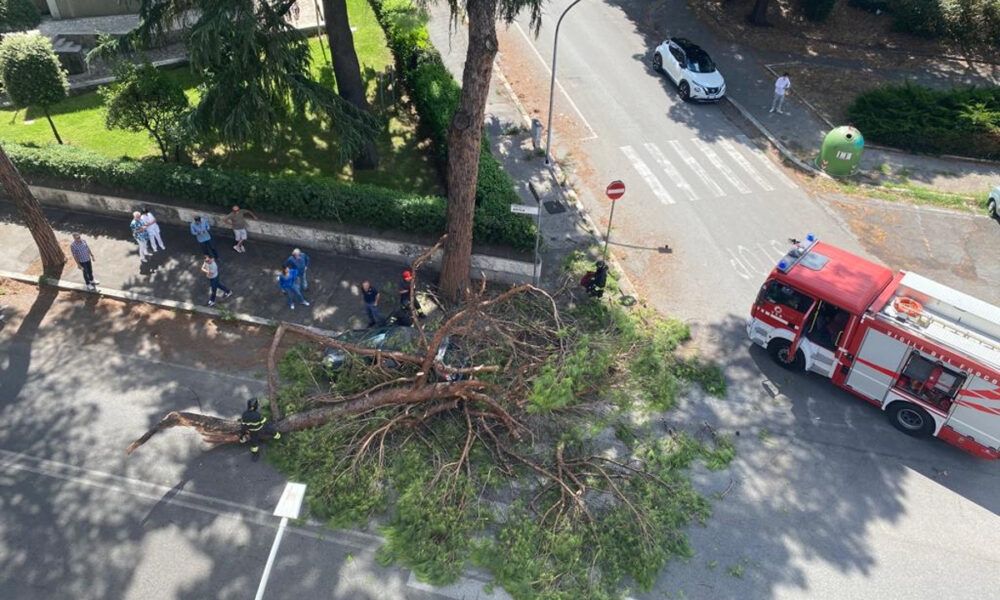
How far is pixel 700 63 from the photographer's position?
952 inches

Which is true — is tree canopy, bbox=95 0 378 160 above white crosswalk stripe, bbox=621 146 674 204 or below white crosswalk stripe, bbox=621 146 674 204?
above

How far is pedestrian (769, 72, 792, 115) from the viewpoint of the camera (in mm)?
22891

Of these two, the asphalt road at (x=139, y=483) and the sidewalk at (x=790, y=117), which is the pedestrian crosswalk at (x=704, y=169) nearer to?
the sidewalk at (x=790, y=117)

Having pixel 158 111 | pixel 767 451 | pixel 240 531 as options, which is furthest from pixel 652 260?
pixel 158 111

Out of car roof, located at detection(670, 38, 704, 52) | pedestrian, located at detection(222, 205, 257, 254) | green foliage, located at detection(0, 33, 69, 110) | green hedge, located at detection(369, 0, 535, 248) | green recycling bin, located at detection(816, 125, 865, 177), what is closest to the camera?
green hedge, located at detection(369, 0, 535, 248)

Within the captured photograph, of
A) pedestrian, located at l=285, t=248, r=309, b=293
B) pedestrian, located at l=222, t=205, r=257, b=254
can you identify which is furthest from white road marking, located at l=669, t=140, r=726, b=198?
pedestrian, located at l=222, t=205, r=257, b=254

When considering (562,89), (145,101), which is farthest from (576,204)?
(145,101)

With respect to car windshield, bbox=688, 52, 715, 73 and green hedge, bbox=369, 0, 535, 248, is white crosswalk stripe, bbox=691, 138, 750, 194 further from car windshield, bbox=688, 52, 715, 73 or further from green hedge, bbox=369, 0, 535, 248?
green hedge, bbox=369, 0, 535, 248

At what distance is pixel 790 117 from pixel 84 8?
87.3 ft

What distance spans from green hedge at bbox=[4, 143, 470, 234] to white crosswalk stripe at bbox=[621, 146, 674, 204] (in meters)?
6.01

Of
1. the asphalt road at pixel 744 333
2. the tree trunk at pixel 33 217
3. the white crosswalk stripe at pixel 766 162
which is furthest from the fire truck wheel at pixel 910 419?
the tree trunk at pixel 33 217

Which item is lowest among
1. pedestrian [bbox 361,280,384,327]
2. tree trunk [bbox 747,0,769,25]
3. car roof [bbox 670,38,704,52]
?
pedestrian [bbox 361,280,384,327]

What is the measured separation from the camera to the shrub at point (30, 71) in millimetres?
18766

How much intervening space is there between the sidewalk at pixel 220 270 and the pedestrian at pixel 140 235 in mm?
226
